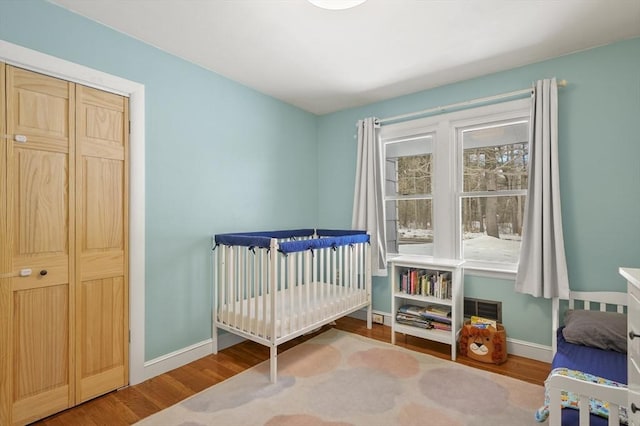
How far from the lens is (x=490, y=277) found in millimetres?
2752

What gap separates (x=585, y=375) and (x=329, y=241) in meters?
1.78

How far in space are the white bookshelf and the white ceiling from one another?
169 cm

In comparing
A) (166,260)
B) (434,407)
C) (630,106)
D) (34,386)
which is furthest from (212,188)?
(630,106)

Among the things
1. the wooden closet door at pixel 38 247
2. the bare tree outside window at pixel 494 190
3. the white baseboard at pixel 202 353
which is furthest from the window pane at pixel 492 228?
the wooden closet door at pixel 38 247

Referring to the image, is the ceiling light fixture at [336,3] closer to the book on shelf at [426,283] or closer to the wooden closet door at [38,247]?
the wooden closet door at [38,247]

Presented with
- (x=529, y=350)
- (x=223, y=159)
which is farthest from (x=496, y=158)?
(x=223, y=159)

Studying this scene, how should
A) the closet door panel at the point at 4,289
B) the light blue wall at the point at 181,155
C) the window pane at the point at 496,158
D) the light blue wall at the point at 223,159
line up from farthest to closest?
the window pane at the point at 496,158
the light blue wall at the point at 223,159
the light blue wall at the point at 181,155
the closet door panel at the point at 4,289

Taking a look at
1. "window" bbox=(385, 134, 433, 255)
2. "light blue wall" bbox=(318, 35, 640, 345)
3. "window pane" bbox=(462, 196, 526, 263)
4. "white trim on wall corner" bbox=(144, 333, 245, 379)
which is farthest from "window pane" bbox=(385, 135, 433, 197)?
"white trim on wall corner" bbox=(144, 333, 245, 379)

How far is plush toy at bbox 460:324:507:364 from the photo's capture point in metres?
2.43

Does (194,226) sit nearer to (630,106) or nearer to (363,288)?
(363,288)

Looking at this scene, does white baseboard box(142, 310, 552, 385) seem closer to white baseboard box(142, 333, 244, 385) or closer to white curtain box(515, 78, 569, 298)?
white baseboard box(142, 333, 244, 385)

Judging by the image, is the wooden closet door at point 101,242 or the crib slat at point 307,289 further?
the crib slat at point 307,289

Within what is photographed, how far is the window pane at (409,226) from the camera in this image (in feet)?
10.5

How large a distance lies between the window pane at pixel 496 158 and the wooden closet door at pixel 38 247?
3.12m
